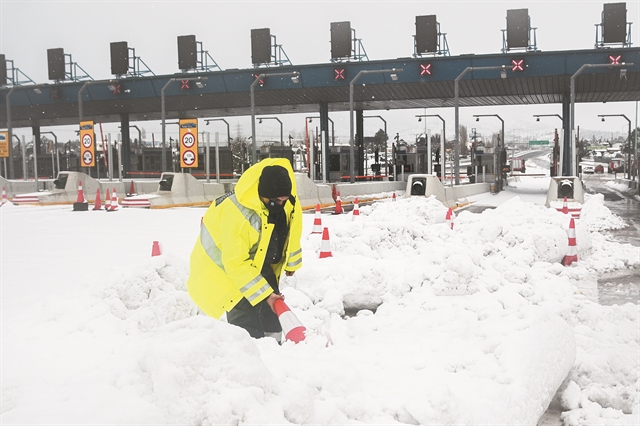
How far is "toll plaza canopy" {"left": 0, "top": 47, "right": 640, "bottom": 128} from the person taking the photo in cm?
3475

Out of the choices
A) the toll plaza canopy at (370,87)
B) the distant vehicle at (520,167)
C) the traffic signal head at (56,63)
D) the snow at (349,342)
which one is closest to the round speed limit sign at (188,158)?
the toll plaza canopy at (370,87)

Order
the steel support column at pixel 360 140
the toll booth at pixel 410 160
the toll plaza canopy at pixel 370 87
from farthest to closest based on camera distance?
1. the toll booth at pixel 410 160
2. the steel support column at pixel 360 140
3. the toll plaza canopy at pixel 370 87

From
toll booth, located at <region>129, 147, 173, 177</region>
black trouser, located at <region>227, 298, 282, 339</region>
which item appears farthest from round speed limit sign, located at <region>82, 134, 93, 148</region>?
black trouser, located at <region>227, 298, 282, 339</region>

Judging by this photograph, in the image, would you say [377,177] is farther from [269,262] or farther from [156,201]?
[269,262]

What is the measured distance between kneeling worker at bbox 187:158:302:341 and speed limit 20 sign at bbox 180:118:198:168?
24.0m

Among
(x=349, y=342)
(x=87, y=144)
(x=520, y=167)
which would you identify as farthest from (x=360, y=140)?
(x=520, y=167)

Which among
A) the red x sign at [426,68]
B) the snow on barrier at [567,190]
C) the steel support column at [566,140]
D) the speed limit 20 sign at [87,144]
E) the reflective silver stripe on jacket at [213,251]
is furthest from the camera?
the steel support column at [566,140]

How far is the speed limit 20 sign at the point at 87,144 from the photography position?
3077 centimetres

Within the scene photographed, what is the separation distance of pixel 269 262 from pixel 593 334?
347cm

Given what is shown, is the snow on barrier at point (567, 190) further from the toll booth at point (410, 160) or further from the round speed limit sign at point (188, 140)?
the toll booth at point (410, 160)

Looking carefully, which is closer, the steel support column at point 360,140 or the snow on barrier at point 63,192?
the snow on barrier at point 63,192

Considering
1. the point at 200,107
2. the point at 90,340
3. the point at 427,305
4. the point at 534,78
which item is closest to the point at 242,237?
the point at 90,340

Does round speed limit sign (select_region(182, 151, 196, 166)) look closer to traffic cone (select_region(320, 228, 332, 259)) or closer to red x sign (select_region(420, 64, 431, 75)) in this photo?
red x sign (select_region(420, 64, 431, 75))

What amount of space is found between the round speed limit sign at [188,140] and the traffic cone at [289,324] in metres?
24.8
